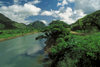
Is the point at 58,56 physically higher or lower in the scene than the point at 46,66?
higher

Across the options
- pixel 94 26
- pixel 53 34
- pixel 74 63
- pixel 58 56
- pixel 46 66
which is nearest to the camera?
pixel 74 63

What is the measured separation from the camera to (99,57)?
5.85m

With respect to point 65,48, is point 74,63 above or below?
below

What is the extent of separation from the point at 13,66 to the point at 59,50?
12859 mm

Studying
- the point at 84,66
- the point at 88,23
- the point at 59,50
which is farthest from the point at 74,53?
the point at 88,23

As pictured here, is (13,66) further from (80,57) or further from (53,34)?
(80,57)

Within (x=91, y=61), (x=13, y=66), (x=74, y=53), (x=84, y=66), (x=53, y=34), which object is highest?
(x=53, y=34)

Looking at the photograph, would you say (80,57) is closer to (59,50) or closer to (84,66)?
(84,66)

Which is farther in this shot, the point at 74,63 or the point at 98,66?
the point at 74,63

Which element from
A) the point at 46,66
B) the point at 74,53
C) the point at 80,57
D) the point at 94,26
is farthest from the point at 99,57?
the point at 94,26

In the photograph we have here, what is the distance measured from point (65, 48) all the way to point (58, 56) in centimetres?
146

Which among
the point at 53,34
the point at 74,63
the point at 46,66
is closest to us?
the point at 74,63

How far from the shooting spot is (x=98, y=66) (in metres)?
6.14

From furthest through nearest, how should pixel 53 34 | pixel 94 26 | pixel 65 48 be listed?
pixel 53 34
pixel 94 26
pixel 65 48
